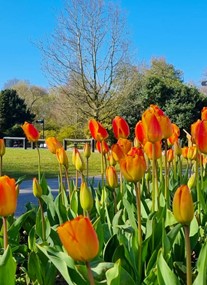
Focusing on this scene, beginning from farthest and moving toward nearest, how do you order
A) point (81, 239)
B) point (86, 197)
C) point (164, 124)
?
point (164, 124) → point (86, 197) → point (81, 239)

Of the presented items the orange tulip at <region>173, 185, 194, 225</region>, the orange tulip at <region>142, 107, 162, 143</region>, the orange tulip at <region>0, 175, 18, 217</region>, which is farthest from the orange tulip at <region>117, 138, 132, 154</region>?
the orange tulip at <region>173, 185, 194, 225</region>

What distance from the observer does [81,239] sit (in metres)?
0.75

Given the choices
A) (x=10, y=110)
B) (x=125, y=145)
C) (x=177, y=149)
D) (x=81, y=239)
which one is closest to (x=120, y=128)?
(x=125, y=145)

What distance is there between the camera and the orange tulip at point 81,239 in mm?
747

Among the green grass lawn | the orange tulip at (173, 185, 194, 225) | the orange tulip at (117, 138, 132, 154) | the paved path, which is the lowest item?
the paved path

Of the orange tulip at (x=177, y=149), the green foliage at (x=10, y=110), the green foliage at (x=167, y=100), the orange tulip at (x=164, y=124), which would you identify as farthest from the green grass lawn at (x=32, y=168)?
the green foliage at (x=10, y=110)

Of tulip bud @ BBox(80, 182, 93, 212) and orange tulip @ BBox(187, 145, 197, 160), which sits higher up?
orange tulip @ BBox(187, 145, 197, 160)

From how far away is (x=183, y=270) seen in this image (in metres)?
1.20

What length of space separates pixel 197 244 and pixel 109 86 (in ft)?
60.1

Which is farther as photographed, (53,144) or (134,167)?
(53,144)

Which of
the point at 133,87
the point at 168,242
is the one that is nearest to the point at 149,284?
the point at 168,242

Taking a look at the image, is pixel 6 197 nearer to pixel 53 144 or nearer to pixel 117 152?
pixel 117 152

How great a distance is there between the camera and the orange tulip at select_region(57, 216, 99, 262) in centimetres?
75

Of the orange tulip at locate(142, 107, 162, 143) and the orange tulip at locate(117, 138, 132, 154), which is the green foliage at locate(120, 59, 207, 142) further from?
the orange tulip at locate(142, 107, 162, 143)
